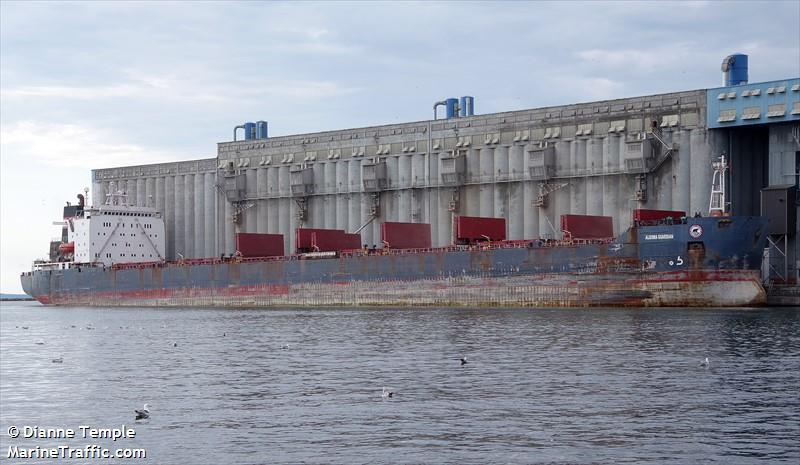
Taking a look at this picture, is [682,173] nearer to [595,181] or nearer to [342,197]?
[595,181]

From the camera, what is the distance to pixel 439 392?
24562 mm

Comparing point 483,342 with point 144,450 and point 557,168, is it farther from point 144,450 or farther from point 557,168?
point 557,168

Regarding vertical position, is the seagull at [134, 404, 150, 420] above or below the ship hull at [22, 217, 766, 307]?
below

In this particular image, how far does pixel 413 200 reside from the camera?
78.3 m

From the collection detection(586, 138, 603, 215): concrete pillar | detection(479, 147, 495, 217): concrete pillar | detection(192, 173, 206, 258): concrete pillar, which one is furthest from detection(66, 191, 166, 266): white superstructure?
detection(586, 138, 603, 215): concrete pillar

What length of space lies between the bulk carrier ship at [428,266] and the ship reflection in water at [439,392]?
887cm

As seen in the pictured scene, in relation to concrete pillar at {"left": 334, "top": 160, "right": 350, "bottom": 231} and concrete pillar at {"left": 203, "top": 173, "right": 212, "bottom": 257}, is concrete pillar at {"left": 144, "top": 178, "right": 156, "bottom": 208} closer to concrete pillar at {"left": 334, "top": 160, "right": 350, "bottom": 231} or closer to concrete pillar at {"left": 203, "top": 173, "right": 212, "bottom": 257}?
concrete pillar at {"left": 203, "top": 173, "right": 212, "bottom": 257}

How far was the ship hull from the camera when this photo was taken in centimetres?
5256

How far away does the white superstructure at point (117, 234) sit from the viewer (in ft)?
295

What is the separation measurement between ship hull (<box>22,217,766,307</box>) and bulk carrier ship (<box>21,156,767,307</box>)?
0.06 metres

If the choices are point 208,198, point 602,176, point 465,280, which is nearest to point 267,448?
point 465,280

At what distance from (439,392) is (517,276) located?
34.5m

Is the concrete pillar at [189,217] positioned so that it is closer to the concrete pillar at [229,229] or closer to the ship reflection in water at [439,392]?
the concrete pillar at [229,229]

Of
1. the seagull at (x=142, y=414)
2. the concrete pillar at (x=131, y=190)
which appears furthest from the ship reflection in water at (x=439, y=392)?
the concrete pillar at (x=131, y=190)
